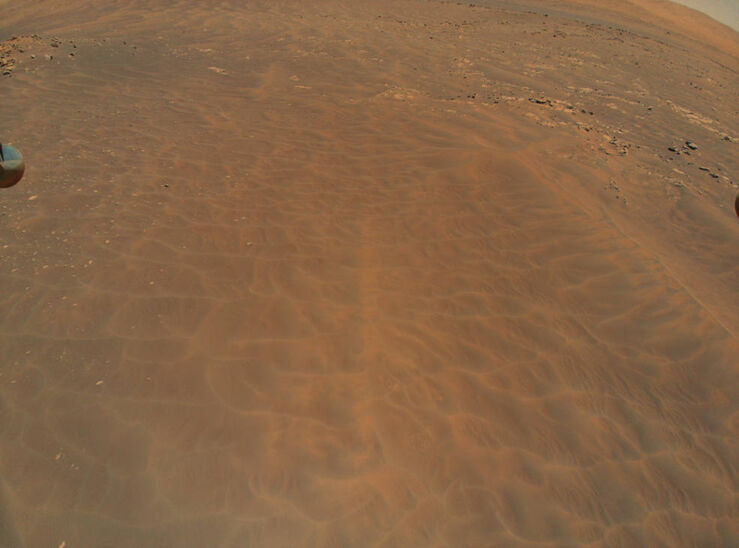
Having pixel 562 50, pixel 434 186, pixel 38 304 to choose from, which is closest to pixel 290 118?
pixel 434 186

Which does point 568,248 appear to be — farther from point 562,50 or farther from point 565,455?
point 562,50

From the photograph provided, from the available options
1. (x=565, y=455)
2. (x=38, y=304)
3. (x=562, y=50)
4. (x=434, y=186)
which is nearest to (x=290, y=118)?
(x=434, y=186)

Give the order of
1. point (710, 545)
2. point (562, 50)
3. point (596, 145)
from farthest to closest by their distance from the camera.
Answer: point (562, 50) → point (596, 145) → point (710, 545)

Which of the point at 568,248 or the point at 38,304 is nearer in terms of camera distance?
the point at 38,304

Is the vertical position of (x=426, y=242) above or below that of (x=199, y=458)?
above

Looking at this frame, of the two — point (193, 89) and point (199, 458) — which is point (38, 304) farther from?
point (193, 89)

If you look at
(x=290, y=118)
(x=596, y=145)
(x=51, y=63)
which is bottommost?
(x=51, y=63)

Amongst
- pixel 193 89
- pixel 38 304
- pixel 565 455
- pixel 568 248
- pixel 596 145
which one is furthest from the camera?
pixel 193 89
